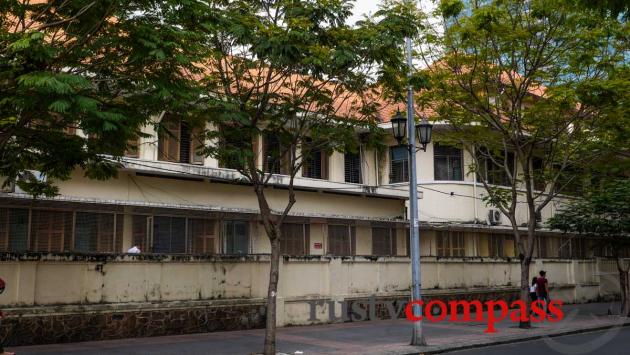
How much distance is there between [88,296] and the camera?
595 inches

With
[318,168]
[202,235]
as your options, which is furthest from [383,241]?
[202,235]

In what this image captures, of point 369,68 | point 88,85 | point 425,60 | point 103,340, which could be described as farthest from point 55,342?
point 425,60

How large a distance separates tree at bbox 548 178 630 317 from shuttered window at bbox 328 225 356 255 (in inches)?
310

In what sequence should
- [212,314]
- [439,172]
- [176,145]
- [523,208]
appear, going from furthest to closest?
[523,208]
[439,172]
[176,145]
[212,314]

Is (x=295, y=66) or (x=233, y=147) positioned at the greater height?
(x=295, y=66)

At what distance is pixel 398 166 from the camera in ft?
96.9

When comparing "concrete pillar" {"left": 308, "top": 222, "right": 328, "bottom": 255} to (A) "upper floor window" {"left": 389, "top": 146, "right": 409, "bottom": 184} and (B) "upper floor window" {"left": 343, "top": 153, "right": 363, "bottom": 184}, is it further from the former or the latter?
(A) "upper floor window" {"left": 389, "top": 146, "right": 409, "bottom": 184}

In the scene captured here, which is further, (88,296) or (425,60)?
(425,60)

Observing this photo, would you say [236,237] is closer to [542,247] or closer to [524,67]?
[524,67]

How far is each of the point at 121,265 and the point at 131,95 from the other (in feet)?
18.5

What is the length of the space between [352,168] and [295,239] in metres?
5.75

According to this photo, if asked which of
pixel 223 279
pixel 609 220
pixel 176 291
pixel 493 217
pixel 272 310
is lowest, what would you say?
pixel 272 310

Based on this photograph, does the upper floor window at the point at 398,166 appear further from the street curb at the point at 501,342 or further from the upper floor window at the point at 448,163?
the street curb at the point at 501,342

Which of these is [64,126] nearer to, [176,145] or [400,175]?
[176,145]
